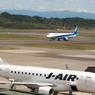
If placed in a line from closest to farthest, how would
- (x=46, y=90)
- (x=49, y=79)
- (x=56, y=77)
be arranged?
(x=46, y=90) → (x=56, y=77) → (x=49, y=79)

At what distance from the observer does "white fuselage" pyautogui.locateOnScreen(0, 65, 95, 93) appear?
31.7 meters

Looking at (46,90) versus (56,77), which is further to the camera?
(56,77)

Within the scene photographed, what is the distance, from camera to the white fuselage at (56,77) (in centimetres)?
3170

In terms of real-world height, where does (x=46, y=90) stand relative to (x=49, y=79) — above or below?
below

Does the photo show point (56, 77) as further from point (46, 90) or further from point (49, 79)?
point (46, 90)

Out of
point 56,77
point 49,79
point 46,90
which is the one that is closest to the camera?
point 46,90

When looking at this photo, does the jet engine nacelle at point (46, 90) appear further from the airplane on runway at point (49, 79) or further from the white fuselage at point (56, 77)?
the white fuselage at point (56, 77)

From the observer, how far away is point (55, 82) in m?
33.5

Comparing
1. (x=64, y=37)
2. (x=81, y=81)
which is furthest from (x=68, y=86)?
(x=64, y=37)

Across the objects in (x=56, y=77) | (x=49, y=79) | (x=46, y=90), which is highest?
(x=56, y=77)

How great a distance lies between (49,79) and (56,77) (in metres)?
0.85

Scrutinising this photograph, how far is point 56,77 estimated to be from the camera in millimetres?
33531

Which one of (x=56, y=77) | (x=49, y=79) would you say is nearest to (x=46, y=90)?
(x=49, y=79)

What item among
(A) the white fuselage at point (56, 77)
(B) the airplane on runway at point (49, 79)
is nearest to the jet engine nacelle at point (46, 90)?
(B) the airplane on runway at point (49, 79)
